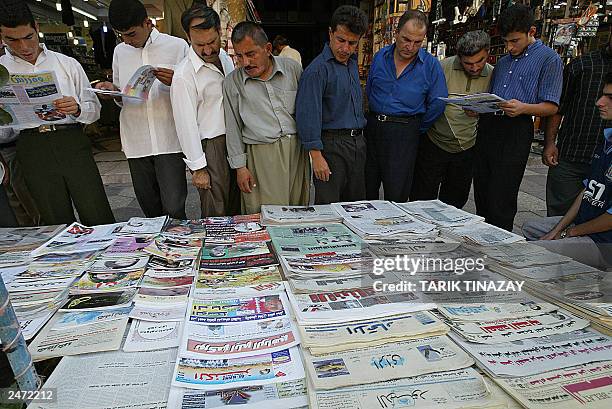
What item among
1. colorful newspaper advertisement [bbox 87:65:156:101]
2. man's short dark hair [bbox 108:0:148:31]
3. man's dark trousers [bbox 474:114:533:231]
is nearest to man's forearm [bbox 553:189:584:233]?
man's dark trousers [bbox 474:114:533:231]

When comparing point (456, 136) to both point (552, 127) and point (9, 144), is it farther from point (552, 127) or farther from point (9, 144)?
point (9, 144)

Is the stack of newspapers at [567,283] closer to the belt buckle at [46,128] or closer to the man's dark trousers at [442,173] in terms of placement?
the man's dark trousers at [442,173]

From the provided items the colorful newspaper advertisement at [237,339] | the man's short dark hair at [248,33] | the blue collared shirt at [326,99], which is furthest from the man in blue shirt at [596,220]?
the man's short dark hair at [248,33]

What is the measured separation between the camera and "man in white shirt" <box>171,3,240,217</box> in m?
1.70

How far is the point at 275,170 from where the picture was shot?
6.09ft

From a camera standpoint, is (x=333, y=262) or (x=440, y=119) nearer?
(x=333, y=262)

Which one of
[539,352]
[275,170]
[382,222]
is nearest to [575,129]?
[382,222]

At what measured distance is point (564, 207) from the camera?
7.50ft

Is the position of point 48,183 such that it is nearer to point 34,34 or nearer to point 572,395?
point 34,34

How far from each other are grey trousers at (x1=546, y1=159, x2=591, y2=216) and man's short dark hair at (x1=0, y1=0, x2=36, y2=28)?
285 centimetres

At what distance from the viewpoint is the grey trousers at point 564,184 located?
2215 mm

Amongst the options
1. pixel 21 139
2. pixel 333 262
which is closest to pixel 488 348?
pixel 333 262

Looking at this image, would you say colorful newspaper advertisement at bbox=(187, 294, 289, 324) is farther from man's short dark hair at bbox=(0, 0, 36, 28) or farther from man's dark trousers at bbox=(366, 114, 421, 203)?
man's short dark hair at bbox=(0, 0, 36, 28)

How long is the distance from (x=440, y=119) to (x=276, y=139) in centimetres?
108
